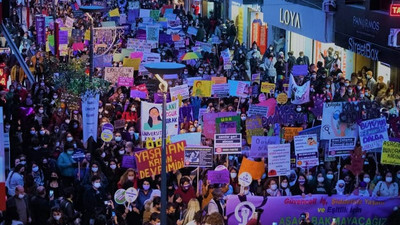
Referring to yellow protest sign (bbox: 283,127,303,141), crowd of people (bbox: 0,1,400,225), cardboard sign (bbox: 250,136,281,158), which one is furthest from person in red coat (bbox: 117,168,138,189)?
yellow protest sign (bbox: 283,127,303,141)

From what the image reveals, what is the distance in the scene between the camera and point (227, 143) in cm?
1947

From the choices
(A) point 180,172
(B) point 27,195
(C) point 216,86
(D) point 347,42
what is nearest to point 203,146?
(A) point 180,172

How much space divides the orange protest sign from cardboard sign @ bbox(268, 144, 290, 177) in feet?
0.64

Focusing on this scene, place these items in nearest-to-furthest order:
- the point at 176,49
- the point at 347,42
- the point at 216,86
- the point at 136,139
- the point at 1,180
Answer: the point at 1,180 → the point at 136,139 → the point at 216,86 → the point at 347,42 → the point at 176,49

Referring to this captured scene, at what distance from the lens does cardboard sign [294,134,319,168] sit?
762 inches

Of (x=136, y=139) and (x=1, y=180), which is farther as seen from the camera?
(x=136, y=139)

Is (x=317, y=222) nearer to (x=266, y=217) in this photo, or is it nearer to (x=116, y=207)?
(x=266, y=217)

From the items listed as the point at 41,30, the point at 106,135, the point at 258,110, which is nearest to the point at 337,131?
the point at 258,110

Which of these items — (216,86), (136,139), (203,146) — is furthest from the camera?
(216,86)

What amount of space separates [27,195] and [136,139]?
4.64 metres

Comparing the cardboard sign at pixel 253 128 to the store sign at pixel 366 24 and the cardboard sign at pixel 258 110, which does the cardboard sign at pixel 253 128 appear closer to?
the cardboard sign at pixel 258 110

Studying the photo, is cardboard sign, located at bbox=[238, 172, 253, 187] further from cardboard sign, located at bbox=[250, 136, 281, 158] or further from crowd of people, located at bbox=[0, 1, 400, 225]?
cardboard sign, located at bbox=[250, 136, 281, 158]

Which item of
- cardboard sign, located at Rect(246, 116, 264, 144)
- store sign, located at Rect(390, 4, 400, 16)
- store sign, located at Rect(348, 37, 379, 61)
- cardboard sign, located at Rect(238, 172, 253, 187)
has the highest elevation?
store sign, located at Rect(390, 4, 400, 16)

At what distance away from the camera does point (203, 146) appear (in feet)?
63.2
